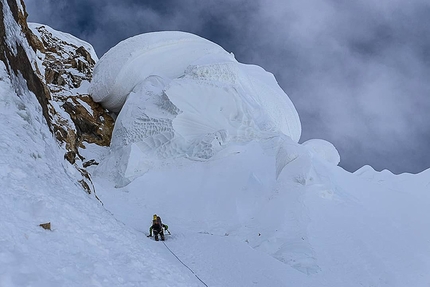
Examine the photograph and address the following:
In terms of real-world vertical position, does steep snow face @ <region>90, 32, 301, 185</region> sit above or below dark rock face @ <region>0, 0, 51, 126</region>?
above

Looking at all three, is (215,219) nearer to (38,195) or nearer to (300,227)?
(300,227)

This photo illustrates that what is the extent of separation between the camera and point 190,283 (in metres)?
9.28

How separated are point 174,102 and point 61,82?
1274cm

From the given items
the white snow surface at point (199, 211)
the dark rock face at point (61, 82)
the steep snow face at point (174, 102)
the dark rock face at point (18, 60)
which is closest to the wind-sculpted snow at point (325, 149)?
the white snow surface at point (199, 211)

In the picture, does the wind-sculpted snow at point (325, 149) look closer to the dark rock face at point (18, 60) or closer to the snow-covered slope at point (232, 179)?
the snow-covered slope at point (232, 179)

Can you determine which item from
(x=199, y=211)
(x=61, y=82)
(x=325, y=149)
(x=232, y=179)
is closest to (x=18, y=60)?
(x=199, y=211)

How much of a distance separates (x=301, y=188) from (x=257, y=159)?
454 cm

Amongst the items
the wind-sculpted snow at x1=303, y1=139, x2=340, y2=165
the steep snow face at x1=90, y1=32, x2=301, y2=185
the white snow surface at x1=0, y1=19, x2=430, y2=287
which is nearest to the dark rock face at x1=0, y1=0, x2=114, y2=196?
the white snow surface at x1=0, y1=19, x2=430, y2=287

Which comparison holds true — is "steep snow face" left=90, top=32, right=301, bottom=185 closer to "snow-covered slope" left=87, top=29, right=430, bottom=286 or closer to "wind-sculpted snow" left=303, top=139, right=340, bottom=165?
"snow-covered slope" left=87, top=29, right=430, bottom=286

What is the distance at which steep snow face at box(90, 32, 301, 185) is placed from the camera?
83.7 feet

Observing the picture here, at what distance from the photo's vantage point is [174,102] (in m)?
26.7

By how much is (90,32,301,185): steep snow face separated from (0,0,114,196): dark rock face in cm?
208

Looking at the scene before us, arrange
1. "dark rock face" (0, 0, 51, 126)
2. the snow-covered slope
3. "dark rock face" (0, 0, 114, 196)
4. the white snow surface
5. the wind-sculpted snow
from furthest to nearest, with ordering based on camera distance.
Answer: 1. the wind-sculpted snow
2. the snow-covered slope
3. "dark rock face" (0, 0, 114, 196)
4. "dark rock face" (0, 0, 51, 126)
5. the white snow surface

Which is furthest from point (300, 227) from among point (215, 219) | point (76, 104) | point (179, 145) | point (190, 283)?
point (76, 104)
